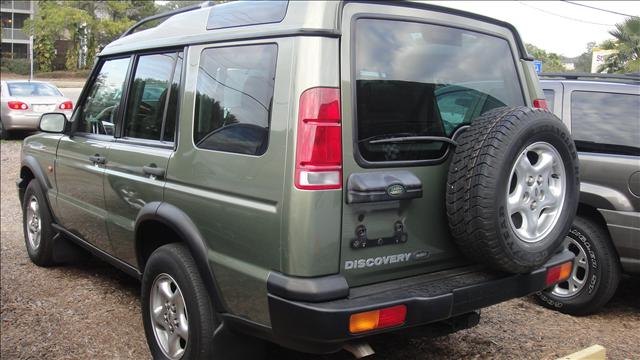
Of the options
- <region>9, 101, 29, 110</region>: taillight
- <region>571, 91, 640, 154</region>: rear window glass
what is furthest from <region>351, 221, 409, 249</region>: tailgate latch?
<region>9, 101, 29, 110</region>: taillight

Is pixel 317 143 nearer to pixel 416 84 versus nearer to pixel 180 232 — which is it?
pixel 416 84

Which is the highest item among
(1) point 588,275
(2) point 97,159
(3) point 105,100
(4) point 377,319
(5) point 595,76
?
(5) point 595,76

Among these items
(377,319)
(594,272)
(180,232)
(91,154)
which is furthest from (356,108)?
(594,272)

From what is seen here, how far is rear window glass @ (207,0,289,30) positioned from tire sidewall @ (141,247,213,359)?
4.07 feet

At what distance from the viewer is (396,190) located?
99.4 inches

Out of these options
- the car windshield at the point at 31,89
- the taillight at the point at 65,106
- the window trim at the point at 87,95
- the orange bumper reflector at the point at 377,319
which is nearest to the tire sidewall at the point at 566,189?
the orange bumper reflector at the point at 377,319

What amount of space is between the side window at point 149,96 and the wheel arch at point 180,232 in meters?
0.47

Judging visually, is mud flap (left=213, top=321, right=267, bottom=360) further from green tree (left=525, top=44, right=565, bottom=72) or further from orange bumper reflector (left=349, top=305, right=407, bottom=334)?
green tree (left=525, top=44, right=565, bottom=72)

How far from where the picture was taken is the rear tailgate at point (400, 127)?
2465mm

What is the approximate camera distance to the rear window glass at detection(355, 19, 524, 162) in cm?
255

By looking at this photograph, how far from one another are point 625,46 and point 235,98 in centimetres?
455

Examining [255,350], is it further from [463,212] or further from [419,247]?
[463,212]

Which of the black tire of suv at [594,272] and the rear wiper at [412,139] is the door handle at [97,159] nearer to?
the rear wiper at [412,139]

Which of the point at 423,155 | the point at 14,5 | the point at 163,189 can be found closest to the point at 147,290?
the point at 163,189
